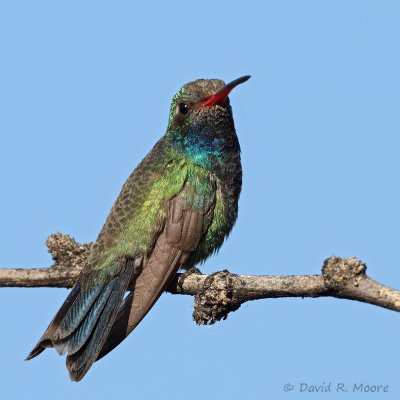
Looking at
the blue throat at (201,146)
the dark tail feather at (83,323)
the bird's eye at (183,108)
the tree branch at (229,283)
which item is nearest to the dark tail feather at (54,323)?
the dark tail feather at (83,323)

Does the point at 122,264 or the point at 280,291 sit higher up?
the point at 122,264

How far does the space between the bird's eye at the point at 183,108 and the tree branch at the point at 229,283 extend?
1817 millimetres

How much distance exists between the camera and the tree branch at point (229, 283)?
14.9 feet

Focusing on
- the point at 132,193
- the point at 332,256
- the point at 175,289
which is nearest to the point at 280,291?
the point at 332,256

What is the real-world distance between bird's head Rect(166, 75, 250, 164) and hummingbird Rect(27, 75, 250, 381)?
0.01m

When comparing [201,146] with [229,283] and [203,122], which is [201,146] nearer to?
[203,122]

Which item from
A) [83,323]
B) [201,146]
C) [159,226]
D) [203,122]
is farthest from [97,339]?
[203,122]

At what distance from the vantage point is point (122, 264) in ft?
24.3

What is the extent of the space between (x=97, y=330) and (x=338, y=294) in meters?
2.98

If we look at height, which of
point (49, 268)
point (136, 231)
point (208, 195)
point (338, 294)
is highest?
point (208, 195)

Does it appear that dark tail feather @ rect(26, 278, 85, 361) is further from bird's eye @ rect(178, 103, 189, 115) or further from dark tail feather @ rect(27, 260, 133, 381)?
bird's eye @ rect(178, 103, 189, 115)

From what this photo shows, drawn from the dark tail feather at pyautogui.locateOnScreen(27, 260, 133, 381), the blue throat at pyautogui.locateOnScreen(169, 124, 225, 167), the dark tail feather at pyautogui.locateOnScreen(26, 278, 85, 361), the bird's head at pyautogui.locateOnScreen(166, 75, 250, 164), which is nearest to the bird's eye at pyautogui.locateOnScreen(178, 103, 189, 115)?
the bird's head at pyautogui.locateOnScreen(166, 75, 250, 164)

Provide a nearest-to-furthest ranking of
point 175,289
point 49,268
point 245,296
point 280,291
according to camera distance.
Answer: point 280,291
point 245,296
point 49,268
point 175,289

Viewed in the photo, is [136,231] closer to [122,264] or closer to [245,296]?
[122,264]
